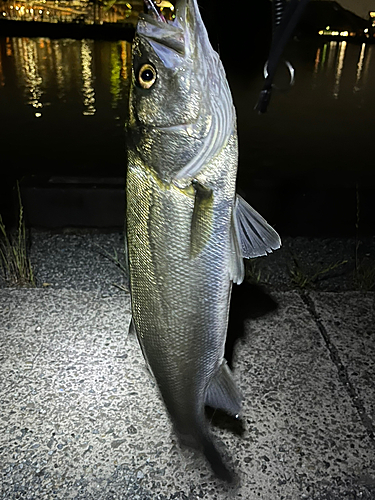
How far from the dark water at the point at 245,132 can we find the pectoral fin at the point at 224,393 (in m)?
4.25

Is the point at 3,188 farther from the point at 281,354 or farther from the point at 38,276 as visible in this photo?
the point at 281,354

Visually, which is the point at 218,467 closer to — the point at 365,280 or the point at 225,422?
the point at 225,422

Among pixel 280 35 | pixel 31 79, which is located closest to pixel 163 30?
pixel 280 35

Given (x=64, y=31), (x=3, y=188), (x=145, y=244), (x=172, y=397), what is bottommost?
(x=64, y=31)

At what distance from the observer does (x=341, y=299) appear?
Answer: 13.1 feet

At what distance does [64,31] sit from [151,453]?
58.5 metres

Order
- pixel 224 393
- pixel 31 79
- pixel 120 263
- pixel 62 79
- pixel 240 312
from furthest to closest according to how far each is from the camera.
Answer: pixel 62 79 → pixel 31 79 → pixel 120 263 → pixel 240 312 → pixel 224 393

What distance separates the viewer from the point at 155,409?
2.87m

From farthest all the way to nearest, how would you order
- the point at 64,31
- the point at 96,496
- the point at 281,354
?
1. the point at 64,31
2. the point at 281,354
3. the point at 96,496

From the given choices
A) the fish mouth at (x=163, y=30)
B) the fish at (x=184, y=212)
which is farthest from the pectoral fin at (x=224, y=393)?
the fish mouth at (x=163, y=30)

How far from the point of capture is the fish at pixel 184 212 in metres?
1.64

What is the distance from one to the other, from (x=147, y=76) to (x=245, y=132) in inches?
400

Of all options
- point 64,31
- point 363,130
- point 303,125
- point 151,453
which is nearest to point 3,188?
point 151,453

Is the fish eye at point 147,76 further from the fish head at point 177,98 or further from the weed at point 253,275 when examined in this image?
the weed at point 253,275
